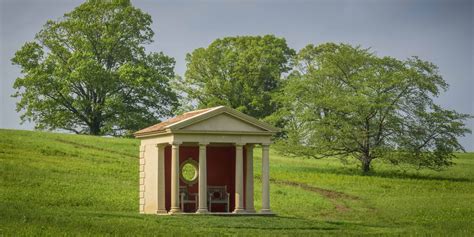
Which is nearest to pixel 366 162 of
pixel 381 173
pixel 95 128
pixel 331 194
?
pixel 381 173

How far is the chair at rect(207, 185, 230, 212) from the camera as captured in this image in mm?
32656

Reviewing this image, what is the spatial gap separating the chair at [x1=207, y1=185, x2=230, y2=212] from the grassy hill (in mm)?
2375

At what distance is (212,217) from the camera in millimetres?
29109

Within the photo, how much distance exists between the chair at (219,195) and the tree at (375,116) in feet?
67.5

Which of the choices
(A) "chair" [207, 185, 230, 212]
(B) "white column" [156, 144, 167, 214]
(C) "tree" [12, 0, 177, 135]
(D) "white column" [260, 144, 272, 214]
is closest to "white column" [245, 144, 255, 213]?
(D) "white column" [260, 144, 272, 214]

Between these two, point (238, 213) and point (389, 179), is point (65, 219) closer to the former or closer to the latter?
point (238, 213)

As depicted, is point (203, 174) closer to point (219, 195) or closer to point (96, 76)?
point (219, 195)

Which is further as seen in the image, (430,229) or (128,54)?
(128,54)

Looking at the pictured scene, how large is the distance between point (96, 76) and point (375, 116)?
22115 mm

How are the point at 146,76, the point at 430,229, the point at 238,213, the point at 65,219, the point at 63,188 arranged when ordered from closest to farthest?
1. the point at 65,219
2. the point at 430,229
3. the point at 238,213
4. the point at 63,188
5. the point at 146,76

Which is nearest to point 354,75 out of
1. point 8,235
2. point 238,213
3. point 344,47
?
point 344,47

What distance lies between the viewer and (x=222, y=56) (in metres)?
76.9

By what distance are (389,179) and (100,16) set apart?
2935 centimetres

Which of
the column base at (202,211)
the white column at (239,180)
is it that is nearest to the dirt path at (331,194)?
the white column at (239,180)
